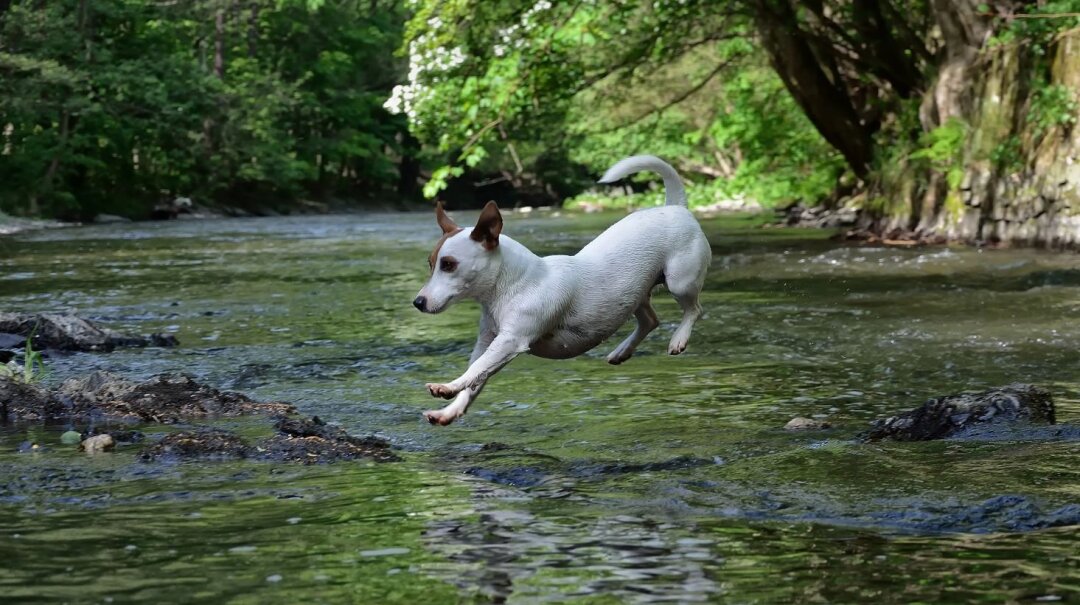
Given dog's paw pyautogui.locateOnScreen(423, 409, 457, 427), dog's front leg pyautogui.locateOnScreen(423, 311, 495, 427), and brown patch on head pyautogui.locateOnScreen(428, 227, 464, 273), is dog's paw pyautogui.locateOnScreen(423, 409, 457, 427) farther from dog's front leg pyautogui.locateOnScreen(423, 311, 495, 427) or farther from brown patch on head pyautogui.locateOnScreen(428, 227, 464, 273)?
brown patch on head pyautogui.locateOnScreen(428, 227, 464, 273)

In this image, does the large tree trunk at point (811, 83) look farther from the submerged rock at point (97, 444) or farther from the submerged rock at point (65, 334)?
the submerged rock at point (97, 444)

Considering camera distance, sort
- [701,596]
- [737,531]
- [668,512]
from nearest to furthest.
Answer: [701,596] → [737,531] → [668,512]

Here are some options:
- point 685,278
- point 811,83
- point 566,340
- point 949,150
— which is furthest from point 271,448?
point 811,83

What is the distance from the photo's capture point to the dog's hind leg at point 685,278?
852 centimetres

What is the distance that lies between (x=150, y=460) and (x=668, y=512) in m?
2.93

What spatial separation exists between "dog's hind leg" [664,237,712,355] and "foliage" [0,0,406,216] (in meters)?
23.6

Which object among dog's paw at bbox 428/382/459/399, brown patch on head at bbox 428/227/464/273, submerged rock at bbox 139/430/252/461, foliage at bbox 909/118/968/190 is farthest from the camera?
foliage at bbox 909/118/968/190

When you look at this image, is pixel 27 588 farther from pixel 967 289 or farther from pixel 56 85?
pixel 56 85

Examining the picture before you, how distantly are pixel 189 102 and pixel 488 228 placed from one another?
46428 millimetres

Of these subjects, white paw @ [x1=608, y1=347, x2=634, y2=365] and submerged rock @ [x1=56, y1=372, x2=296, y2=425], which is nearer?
white paw @ [x1=608, y1=347, x2=634, y2=365]

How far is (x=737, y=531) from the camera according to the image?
6.15 meters

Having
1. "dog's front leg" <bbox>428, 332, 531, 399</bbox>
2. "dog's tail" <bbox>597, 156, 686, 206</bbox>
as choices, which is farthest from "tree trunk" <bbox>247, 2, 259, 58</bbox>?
"dog's front leg" <bbox>428, 332, 531, 399</bbox>

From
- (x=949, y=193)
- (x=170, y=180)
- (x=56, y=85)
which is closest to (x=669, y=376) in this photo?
(x=949, y=193)

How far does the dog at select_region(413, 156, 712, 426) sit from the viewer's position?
24.2ft
